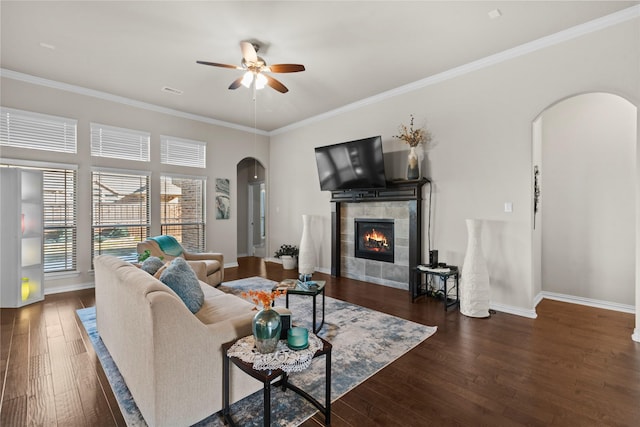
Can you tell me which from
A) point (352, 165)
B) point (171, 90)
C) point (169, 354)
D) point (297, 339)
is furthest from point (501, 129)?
point (171, 90)

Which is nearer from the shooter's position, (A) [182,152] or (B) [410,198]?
(B) [410,198]

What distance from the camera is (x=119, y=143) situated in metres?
5.11

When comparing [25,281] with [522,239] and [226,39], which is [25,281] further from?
[522,239]

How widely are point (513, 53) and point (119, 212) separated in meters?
6.25

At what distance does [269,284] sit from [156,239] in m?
1.90

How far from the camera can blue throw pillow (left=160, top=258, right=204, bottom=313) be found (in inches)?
82.9

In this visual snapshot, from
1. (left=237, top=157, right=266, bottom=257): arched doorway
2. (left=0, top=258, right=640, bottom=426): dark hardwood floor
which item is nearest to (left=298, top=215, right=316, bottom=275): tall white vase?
(left=0, top=258, right=640, bottom=426): dark hardwood floor

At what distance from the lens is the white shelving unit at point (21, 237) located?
3.81m

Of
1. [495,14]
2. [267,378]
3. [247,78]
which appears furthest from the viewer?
[247,78]

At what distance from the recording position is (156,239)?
4.64m

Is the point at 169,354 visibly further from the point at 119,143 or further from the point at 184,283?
the point at 119,143

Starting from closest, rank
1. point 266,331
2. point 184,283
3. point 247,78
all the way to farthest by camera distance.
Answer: point 266,331, point 184,283, point 247,78

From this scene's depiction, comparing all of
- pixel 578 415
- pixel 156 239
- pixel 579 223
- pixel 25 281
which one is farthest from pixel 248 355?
pixel 579 223

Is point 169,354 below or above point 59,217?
below
